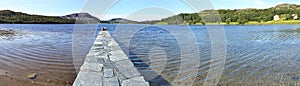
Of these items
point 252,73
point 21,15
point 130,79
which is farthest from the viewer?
point 21,15

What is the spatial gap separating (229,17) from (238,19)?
2.46 meters

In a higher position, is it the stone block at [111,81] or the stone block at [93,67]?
the stone block at [93,67]

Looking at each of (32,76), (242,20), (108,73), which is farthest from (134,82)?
(242,20)

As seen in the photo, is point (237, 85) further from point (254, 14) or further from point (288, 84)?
point (254, 14)

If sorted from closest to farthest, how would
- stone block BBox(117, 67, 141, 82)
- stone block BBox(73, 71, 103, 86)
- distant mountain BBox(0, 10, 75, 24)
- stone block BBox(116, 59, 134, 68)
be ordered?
stone block BBox(73, 71, 103, 86)
stone block BBox(117, 67, 141, 82)
stone block BBox(116, 59, 134, 68)
distant mountain BBox(0, 10, 75, 24)

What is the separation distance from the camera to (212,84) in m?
4.39

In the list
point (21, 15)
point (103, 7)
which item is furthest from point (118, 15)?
point (21, 15)

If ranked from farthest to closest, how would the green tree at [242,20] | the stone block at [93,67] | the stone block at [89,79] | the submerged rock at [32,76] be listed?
1. the green tree at [242,20]
2. the submerged rock at [32,76]
3. the stone block at [93,67]
4. the stone block at [89,79]

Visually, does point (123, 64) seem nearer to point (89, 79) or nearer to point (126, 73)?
point (126, 73)

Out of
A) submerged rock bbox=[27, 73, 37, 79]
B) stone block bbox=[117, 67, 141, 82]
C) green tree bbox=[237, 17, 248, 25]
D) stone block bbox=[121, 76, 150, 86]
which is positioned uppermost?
green tree bbox=[237, 17, 248, 25]

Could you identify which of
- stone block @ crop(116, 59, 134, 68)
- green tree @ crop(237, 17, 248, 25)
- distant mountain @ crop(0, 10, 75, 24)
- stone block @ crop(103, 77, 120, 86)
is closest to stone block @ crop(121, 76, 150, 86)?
stone block @ crop(103, 77, 120, 86)

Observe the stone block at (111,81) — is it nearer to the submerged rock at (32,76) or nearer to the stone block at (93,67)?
the stone block at (93,67)

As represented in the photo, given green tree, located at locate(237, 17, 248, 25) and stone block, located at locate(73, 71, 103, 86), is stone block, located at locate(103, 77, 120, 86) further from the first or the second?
green tree, located at locate(237, 17, 248, 25)

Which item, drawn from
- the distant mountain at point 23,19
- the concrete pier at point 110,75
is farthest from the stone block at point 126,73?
the distant mountain at point 23,19
